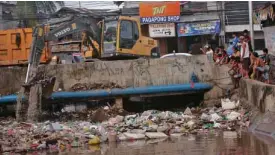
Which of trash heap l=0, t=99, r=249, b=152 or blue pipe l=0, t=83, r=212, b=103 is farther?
blue pipe l=0, t=83, r=212, b=103

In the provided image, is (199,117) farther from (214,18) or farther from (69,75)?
(214,18)

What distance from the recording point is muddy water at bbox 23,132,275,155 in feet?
31.1

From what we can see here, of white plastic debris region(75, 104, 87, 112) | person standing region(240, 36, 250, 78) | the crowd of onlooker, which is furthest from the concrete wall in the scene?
person standing region(240, 36, 250, 78)

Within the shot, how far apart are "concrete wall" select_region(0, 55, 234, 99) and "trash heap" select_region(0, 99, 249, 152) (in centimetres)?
262

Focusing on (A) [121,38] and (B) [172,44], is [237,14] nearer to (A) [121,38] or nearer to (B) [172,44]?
(B) [172,44]

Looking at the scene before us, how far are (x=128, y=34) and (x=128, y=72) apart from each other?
1.94 metres

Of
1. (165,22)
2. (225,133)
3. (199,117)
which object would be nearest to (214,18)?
(165,22)

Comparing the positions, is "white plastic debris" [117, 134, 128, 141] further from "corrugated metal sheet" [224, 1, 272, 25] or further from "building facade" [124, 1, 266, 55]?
"corrugated metal sheet" [224, 1, 272, 25]

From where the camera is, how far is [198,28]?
34156 mm

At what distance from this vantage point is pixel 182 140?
11.6 m

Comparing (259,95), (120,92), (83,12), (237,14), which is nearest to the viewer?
(259,95)

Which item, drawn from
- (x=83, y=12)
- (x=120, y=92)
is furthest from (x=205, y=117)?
(x=83, y=12)

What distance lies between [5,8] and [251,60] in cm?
2540

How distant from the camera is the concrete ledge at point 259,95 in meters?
12.1
